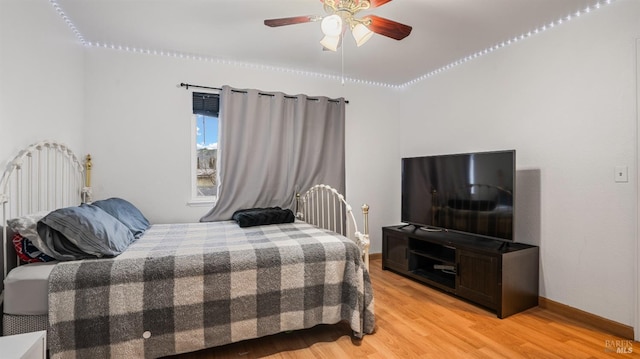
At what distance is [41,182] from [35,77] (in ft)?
2.32

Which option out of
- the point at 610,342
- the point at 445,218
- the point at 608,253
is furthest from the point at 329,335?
the point at 608,253

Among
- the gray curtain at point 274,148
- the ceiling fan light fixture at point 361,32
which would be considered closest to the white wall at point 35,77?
the gray curtain at point 274,148

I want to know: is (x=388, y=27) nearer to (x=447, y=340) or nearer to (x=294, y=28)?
(x=294, y=28)

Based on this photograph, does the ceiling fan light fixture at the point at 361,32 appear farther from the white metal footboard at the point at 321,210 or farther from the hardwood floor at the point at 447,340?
the hardwood floor at the point at 447,340

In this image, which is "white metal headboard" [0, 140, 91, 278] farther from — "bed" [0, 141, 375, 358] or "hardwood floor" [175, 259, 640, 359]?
"hardwood floor" [175, 259, 640, 359]

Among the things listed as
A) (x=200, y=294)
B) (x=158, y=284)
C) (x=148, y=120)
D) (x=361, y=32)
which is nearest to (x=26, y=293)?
(x=158, y=284)

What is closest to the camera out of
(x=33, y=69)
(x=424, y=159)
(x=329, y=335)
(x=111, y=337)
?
(x=111, y=337)

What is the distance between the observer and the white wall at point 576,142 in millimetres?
2096

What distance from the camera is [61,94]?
232 cm

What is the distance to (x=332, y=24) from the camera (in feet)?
5.81

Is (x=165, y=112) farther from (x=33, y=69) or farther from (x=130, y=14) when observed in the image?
(x=33, y=69)

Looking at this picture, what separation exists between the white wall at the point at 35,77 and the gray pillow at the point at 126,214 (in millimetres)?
602

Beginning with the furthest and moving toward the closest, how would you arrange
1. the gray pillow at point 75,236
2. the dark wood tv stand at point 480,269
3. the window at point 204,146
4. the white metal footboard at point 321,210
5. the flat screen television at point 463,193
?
the white metal footboard at point 321,210 → the window at point 204,146 → the flat screen television at point 463,193 → the dark wood tv stand at point 480,269 → the gray pillow at point 75,236

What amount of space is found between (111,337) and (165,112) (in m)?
2.20
